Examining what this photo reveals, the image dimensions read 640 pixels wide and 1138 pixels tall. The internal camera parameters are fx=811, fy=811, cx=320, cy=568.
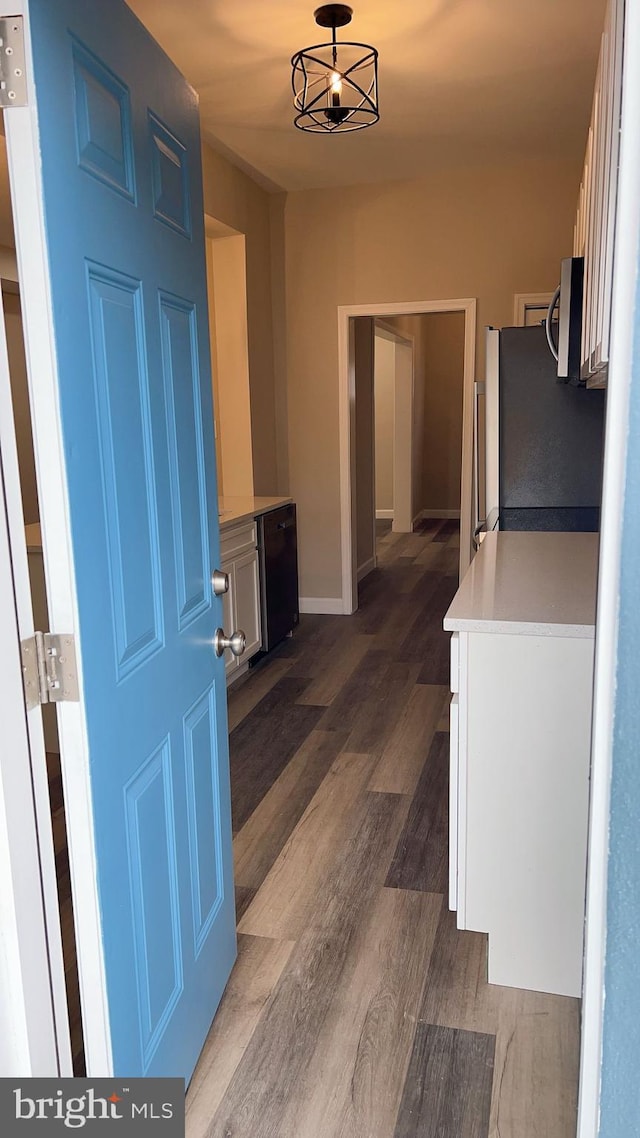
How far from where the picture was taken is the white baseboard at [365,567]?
6.35 metres

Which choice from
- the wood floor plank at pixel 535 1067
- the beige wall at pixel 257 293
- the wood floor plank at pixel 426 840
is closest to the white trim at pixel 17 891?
→ the wood floor plank at pixel 535 1067

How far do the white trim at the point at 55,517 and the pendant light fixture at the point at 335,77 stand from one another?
6.72ft

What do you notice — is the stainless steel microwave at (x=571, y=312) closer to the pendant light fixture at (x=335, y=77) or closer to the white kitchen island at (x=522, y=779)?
the white kitchen island at (x=522, y=779)

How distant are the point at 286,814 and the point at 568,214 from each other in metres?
3.75

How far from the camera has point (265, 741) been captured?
339 centimetres

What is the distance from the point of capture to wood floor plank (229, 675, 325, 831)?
293 centimetres

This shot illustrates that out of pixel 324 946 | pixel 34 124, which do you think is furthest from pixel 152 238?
pixel 324 946

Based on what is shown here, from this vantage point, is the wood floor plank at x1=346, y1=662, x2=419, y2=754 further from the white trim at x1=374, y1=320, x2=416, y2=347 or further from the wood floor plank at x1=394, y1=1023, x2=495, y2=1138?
the white trim at x1=374, y1=320, x2=416, y2=347

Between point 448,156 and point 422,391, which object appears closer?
point 448,156

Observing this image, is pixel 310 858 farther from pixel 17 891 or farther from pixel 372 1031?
pixel 17 891

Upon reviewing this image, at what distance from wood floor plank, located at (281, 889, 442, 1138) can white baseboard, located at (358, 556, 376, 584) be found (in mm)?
4163

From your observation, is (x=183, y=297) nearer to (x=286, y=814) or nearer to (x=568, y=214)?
(x=286, y=814)

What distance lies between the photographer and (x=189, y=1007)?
1611 mm

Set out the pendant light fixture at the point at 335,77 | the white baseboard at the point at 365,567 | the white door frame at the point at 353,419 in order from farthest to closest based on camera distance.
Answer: the white baseboard at the point at 365,567, the white door frame at the point at 353,419, the pendant light fixture at the point at 335,77
